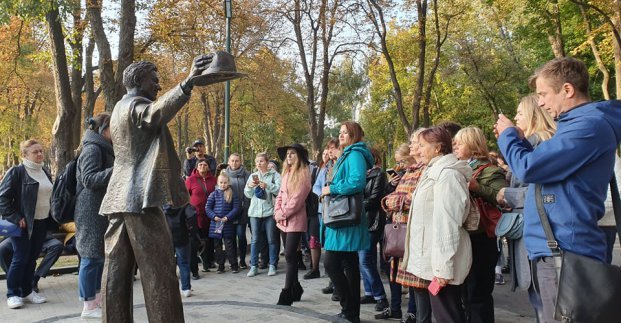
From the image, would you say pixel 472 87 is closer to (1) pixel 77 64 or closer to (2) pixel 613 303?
(1) pixel 77 64

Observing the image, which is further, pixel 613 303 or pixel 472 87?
pixel 472 87

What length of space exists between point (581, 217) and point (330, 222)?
9.48ft

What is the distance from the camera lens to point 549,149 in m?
2.62

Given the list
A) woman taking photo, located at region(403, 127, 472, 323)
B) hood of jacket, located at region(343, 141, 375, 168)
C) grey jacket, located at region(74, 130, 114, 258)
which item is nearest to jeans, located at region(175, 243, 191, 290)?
grey jacket, located at region(74, 130, 114, 258)

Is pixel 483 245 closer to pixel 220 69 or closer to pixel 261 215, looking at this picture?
pixel 220 69

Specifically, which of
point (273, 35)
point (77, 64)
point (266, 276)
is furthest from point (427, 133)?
point (273, 35)

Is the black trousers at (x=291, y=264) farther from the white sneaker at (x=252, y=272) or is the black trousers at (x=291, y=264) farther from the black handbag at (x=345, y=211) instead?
the white sneaker at (x=252, y=272)

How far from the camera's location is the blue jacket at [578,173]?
2527 millimetres

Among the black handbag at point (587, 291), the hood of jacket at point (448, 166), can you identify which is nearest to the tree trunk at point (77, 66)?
the hood of jacket at point (448, 166)

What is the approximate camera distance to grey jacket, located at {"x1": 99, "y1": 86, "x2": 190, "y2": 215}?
353 centimetres

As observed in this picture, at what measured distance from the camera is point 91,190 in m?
5.38

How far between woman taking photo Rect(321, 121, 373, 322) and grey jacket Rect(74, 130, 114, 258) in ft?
7.54

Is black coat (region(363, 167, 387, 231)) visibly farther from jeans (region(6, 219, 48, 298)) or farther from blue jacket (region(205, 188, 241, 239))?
jeans (region(6, 219, 48, 298))

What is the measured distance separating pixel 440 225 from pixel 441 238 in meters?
0.09
